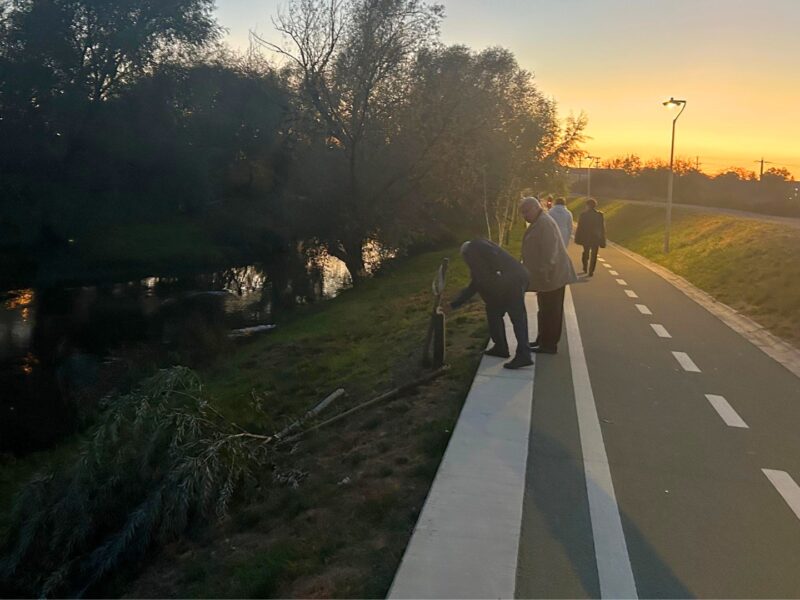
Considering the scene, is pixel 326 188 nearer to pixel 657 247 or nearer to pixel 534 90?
pixel 534 90

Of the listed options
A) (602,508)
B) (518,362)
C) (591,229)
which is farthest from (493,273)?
(591,229)

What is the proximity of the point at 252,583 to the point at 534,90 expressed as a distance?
30.9 metres

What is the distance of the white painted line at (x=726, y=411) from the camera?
6.88m

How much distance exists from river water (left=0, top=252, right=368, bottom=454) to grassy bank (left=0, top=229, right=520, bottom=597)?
98.1 inches

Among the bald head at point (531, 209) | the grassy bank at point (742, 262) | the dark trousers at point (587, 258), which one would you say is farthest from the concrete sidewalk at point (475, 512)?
the dark trousers at point (587, 258)

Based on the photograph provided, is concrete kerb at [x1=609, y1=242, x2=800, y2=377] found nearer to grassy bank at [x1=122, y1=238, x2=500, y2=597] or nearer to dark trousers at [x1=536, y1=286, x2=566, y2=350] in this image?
dark trousers at [x1=536, y1=286, x2=566, y2=350]

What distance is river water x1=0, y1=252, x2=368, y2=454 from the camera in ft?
43.0

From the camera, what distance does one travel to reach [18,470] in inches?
392

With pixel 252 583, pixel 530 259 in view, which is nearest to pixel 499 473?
pixel 252 583

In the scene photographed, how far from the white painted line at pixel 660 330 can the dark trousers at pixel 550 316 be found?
2.69m

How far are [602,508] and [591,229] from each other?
44.1ft

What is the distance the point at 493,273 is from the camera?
8031 mm

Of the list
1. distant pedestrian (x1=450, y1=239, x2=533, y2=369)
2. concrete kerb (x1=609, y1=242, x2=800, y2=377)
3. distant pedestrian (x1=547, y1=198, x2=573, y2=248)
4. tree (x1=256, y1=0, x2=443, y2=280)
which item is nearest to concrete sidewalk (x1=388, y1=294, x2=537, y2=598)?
distant pedestrian (x1=450, y1=239, x2=533, y2=369)

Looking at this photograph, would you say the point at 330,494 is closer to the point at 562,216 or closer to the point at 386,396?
the point at 386,396
